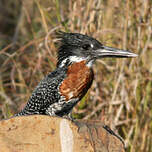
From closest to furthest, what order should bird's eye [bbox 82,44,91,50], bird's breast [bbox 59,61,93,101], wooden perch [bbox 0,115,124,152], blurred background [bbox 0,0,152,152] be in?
wooden perch [bbox 0,115,124,152] < bird's breast [bbox 59,61,93,101] < bird's eye [bbox 82,44,91,50] < blurred background [bbox 0,0,152,152]

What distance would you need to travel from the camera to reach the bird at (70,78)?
3246mm

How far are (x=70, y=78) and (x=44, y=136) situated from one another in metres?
0.83

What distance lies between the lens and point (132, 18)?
4320mm

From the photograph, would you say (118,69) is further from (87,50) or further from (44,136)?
(44,136)

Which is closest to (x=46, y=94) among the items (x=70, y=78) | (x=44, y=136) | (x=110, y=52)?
(x=70, y=78)

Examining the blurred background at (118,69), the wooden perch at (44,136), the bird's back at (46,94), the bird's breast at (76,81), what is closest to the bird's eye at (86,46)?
the bird's breast at (76,81)

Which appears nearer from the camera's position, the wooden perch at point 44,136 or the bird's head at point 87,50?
the wooden perch at point 44,136

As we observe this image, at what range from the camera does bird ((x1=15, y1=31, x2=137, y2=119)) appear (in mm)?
3246

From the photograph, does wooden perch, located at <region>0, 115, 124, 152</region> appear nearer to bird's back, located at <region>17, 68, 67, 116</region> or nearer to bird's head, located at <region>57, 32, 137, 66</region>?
bird's back, located at <region>17, 68, 67, 116</region>

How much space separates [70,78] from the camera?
3.30m

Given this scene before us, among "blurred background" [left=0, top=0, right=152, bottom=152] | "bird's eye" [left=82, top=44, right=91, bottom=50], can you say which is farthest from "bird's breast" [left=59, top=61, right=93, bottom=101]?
"blurred background" [left=0, top=0, right=152, bottom=152]

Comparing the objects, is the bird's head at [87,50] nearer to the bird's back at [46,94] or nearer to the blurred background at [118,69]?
the bird's back at [46,94]

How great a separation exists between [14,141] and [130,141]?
1888 millimetres

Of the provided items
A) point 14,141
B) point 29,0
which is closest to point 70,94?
point 14,141
